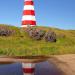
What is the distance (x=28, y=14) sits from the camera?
3859 cm

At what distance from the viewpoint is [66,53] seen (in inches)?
1133

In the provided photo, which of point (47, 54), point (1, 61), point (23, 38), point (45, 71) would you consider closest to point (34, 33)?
point (23, 38)

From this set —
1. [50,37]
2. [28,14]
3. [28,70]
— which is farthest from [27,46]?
[28,70]

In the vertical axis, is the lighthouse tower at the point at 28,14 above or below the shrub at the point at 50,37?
above

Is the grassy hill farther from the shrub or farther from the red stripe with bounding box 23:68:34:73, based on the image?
the red stripe with bounding box 23:68:34:73

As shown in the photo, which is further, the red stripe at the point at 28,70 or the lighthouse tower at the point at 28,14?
the lighthouse tower at the point at 28,14

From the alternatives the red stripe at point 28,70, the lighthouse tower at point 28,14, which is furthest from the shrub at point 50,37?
the red stripe at point 28,70

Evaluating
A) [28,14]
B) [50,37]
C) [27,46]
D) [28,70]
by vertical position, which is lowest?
[28,70]

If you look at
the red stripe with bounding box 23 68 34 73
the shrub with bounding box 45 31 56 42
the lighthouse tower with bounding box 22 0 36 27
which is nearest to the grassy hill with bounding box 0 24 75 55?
the shrub with bounding box 45 31 56 42

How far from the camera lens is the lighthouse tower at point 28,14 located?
1515 inches

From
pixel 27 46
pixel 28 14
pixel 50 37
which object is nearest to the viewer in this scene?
pixel 27 46

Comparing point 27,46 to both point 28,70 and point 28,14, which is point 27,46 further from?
point 28,70

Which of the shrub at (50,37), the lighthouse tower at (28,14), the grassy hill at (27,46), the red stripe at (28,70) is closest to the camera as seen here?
the red stripe at (28,70)

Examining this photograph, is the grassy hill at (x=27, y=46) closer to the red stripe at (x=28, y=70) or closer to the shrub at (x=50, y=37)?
the shrub at (x=50, y=37)
